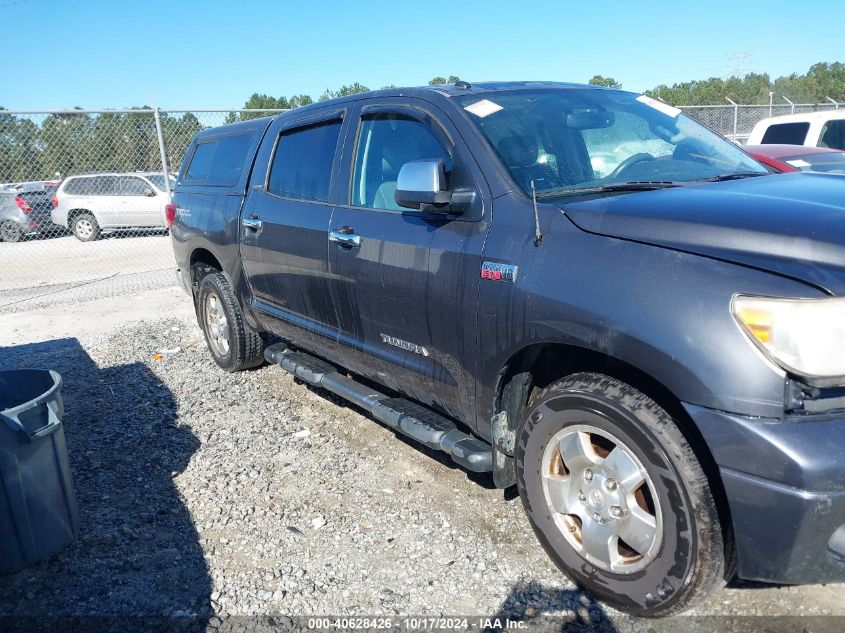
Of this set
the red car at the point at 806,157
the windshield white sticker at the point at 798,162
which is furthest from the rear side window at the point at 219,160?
the windshield white sticker at the point at 798,162

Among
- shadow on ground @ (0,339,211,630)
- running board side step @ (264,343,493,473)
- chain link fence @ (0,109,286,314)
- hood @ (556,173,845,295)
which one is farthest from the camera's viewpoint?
chain link fence @ (0,109,286,314)

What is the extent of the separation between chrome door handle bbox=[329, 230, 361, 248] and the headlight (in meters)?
2.17

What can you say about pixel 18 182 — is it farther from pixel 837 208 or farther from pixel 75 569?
pixel 837 208

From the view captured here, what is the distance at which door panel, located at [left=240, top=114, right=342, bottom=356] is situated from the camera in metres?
4.10

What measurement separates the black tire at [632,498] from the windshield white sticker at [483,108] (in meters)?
1.40

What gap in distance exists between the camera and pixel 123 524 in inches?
140

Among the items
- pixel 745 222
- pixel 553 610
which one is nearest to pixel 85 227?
pixel 553 610

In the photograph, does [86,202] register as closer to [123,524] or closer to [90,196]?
[90,196]

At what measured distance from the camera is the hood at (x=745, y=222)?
2.12 metres

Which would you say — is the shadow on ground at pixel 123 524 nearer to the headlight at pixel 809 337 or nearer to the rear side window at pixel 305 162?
the rear side window at pixel 305 162

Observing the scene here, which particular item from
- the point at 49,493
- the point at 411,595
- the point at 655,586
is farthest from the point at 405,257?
the point at 49,493

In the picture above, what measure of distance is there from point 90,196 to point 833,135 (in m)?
15.8

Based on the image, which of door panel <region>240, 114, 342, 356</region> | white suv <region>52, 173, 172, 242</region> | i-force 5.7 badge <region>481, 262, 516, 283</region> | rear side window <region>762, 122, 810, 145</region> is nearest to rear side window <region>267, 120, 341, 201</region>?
door panel <region>240, 114, 342, 356</region>

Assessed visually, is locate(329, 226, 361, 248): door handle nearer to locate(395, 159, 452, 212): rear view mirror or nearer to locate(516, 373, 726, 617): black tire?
locate(395, 159, 452, 212): rear view mirror
